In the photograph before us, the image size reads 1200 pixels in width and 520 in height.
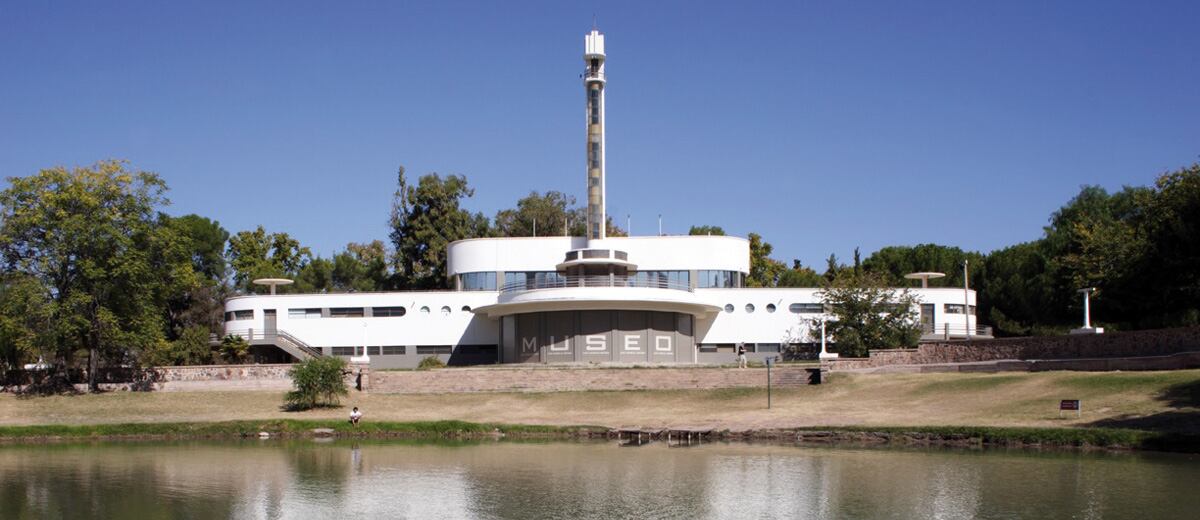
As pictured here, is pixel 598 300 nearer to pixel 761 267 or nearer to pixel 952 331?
pixel 952 331

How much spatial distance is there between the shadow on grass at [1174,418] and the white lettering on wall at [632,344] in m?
25.9

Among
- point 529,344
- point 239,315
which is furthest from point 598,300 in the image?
point 239,315

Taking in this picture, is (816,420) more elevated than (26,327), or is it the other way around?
(26,327)

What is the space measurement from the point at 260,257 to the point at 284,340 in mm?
32097

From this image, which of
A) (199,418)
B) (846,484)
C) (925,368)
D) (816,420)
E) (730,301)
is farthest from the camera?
(730,301)

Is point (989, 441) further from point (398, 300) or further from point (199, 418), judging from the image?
point (398, 300)

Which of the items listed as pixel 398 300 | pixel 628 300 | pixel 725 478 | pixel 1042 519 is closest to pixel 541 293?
pixel 628 300

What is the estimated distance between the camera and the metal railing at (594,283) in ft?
193

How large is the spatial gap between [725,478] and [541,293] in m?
28.4

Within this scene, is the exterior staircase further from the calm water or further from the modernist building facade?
the calm water

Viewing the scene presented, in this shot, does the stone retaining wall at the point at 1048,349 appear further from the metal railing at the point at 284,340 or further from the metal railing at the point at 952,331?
the metal railing at the point at 284,340

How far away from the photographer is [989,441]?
3681 centimetres

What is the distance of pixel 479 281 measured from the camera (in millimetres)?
65938

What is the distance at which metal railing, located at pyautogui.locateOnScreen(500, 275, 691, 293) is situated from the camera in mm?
58781
